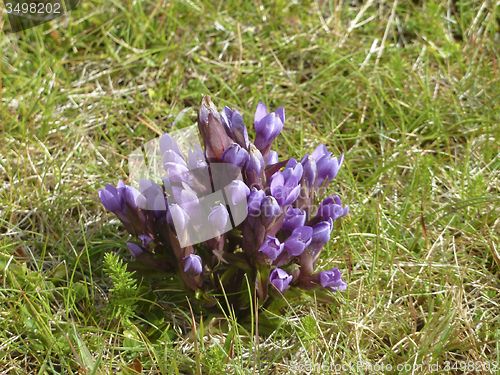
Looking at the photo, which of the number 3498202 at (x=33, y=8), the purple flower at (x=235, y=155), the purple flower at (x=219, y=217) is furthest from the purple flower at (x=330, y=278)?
the number 3498202 at (x=33, y=8)

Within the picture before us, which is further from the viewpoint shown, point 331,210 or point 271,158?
point 271,158

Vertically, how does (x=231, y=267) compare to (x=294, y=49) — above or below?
below

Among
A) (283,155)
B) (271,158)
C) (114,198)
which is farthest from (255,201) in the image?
(283,155)

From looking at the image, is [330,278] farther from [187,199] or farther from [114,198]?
[114,198]

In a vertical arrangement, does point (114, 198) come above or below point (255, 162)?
below

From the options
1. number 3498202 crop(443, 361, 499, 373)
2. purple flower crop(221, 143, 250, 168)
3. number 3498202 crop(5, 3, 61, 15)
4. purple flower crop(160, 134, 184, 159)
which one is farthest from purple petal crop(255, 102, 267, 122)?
number 3498202 crop(5, 3, 61, 15)

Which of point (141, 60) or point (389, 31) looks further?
point (389, 31)

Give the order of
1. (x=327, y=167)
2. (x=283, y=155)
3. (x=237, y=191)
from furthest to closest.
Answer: (x=283, y=155), (x=327, y=167), (x=237, y=191)

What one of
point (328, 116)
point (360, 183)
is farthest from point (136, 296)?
point (328, 116)

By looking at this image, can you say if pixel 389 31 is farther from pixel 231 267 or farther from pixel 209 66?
pixel 231 267
